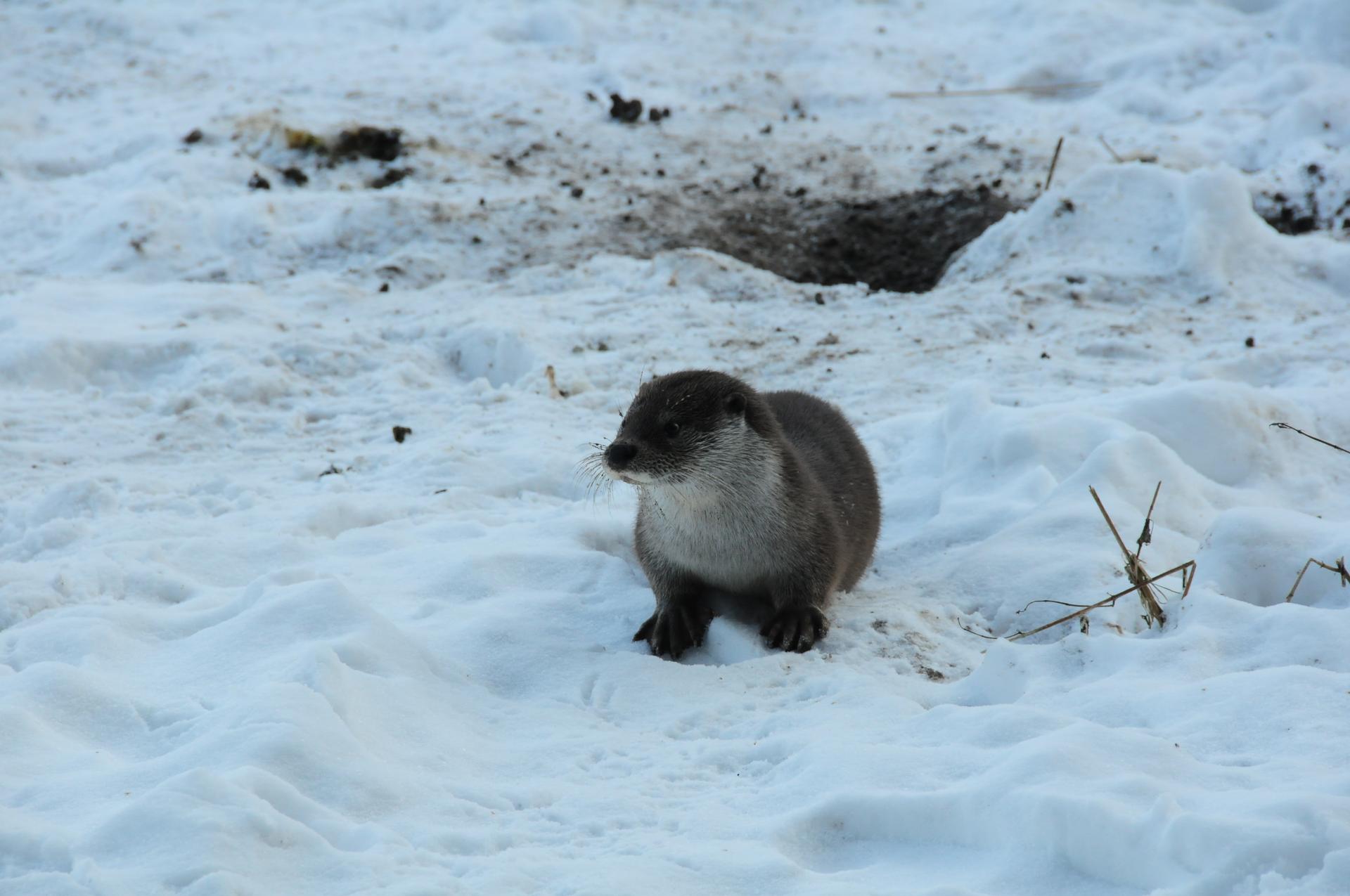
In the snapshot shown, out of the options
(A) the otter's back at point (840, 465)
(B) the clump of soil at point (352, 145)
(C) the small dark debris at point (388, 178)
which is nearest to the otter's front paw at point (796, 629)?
(A) the otter's back at point (840, 465)

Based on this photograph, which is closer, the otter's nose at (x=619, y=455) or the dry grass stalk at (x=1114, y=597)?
the dry grass stalk at (x=1114, y=597)

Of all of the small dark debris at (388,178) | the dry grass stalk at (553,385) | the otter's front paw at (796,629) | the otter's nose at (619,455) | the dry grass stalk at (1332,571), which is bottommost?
the dry grass stalk at (553,385)

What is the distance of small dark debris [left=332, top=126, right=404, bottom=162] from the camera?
31.0 feet

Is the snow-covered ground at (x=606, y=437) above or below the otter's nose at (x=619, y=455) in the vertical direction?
below

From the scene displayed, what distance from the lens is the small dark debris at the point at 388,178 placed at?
9117mm

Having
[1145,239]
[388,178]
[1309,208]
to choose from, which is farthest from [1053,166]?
[388,178]

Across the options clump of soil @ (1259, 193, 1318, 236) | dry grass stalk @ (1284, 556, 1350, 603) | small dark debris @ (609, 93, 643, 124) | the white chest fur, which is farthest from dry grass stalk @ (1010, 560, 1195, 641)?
small dark debris @ (609, 93, 643, 124)

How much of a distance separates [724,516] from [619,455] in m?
0.52

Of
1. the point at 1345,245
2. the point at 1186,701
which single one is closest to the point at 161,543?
the point at 1186,701

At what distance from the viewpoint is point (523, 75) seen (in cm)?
1124

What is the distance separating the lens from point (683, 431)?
4.12 m

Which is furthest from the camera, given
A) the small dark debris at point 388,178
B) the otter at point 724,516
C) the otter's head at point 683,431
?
the small dark debris at point 388,178

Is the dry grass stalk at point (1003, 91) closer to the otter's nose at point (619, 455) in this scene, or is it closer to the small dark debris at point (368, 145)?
the small dark debris at point (368, 145)

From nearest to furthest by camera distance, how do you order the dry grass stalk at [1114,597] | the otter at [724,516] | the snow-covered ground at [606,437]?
the snow-covered ground at [606,437] → the dry grass stalk at [1114,597] → the otter at [724,516]
